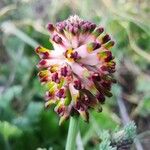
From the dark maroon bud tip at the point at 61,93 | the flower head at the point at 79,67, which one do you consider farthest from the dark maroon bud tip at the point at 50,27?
the dark maroon bud tip at the point at 61,93

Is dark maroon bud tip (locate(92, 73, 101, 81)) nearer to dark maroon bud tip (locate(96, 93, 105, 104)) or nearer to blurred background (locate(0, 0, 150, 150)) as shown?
dark maroon bud tip (locate(96, 93, 105, 104))

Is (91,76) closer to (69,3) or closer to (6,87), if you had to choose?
(6,87)

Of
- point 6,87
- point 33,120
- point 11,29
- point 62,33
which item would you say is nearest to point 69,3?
point 11,29

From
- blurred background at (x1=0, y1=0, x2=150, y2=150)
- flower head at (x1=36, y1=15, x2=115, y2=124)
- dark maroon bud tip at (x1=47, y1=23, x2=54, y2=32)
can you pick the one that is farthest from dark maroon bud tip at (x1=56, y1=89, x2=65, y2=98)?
blurred background at (x1=0, y1=0, x2=150, y2=150)

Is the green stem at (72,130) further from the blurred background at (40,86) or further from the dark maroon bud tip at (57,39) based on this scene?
the blurred background at (40,86)

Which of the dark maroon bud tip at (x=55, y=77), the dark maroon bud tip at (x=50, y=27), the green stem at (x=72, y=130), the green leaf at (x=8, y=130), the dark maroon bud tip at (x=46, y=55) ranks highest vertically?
the green leaf at (x=8, y=130)

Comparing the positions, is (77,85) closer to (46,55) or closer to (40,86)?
(46,55)
